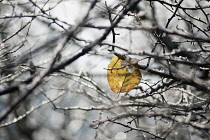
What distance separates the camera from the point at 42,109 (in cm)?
1098

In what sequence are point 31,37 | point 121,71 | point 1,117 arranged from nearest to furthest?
1. point 1,117
2. point 121,71
3. point 31,37

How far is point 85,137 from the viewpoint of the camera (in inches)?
426

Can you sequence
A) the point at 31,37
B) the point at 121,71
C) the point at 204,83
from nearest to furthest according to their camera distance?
the point at 204,83 < the point at 121,71 < the point at 31,37

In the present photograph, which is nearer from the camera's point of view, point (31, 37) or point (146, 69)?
point (146, 69)

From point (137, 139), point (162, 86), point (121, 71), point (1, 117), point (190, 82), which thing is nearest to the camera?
point (1, 117)

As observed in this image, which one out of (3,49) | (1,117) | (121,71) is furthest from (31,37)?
(1,117)

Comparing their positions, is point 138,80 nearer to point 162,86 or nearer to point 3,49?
point 162,86

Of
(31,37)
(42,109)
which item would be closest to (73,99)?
(42,109)

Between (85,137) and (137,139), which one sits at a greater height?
(137,139)

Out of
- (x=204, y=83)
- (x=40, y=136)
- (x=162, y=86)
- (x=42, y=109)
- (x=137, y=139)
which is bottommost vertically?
(x=40, y=136)

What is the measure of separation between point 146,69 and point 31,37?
1.50m

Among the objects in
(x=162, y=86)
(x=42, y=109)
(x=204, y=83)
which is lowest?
(x=42, y=109)

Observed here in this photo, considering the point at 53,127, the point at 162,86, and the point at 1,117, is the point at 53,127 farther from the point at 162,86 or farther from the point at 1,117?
the point at 1,117

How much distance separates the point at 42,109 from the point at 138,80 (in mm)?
8507
